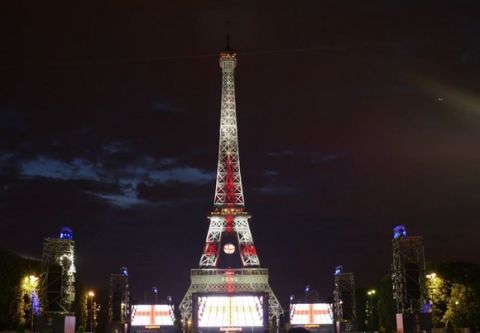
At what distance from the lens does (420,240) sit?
47.4 meters

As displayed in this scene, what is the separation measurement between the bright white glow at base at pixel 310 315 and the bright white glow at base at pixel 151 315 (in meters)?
14.6

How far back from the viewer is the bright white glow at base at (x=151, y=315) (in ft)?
240

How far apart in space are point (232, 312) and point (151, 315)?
962 cm

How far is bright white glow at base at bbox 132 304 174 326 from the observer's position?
240 feet

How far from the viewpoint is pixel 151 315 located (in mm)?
73250

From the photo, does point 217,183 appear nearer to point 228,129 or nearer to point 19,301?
point 228,129

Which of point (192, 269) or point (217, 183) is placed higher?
point (217, 183)

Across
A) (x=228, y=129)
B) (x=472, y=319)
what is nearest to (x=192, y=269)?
(x=228, y=129)

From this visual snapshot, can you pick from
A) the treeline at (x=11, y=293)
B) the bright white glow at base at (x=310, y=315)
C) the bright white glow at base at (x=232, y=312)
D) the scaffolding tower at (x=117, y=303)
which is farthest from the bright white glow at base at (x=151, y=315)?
the treeline at (x=11, y=293)

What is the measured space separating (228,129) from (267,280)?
27.1m

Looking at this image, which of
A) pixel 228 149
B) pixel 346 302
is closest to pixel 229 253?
pixel 228 149

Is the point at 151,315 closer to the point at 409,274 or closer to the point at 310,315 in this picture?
the point at 310,315

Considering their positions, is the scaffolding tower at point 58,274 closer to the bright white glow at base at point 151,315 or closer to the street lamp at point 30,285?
the street lamp at point 30,285

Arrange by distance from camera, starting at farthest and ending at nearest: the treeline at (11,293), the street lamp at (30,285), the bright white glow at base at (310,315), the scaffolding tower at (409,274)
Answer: the bright white glow at base at (310,315)
the street lamp at (30,285)
the treeline at (11,293)
the scaffolding tower at (409,274)
